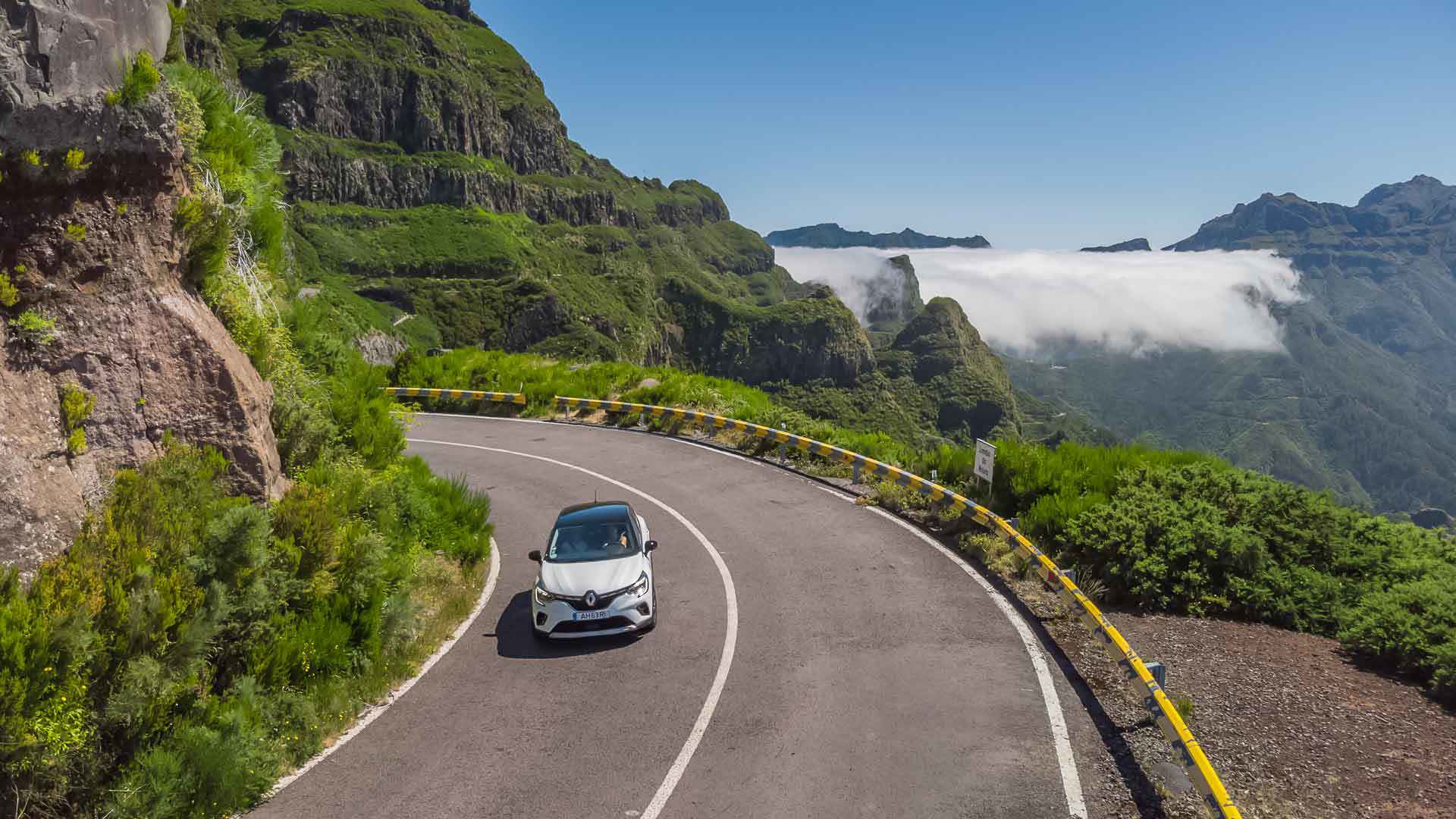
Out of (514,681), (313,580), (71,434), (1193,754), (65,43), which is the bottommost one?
(514,681)

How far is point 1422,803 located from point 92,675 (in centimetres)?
1088

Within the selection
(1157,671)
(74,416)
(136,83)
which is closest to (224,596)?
(74,416)

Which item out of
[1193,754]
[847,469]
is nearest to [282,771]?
[1193,754]

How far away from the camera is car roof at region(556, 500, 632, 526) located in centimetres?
1162

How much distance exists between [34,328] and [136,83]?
2757mm

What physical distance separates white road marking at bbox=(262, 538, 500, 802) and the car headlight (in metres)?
2.56

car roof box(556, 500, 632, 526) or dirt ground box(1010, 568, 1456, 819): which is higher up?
car roof box(556, 500, 632, 526)

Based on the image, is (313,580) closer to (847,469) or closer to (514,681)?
(514,681)

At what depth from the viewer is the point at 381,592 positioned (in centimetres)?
943

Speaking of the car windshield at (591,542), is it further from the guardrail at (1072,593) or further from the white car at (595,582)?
the guardrail at (1072,593)

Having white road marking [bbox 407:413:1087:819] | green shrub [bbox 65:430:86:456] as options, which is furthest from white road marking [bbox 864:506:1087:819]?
green shrub [bbox 65:430:86:456]

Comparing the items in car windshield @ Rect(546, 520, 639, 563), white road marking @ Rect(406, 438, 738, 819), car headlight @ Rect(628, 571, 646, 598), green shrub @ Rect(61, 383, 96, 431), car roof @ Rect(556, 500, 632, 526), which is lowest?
white road marking @ Rect(406, 438, 738, 819)

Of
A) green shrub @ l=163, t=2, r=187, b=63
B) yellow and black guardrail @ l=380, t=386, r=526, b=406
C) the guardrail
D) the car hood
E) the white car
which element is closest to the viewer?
the guardrail

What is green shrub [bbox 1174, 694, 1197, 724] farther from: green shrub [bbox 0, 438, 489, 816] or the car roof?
green shrub [bbox 0, 438, 489, 816]
